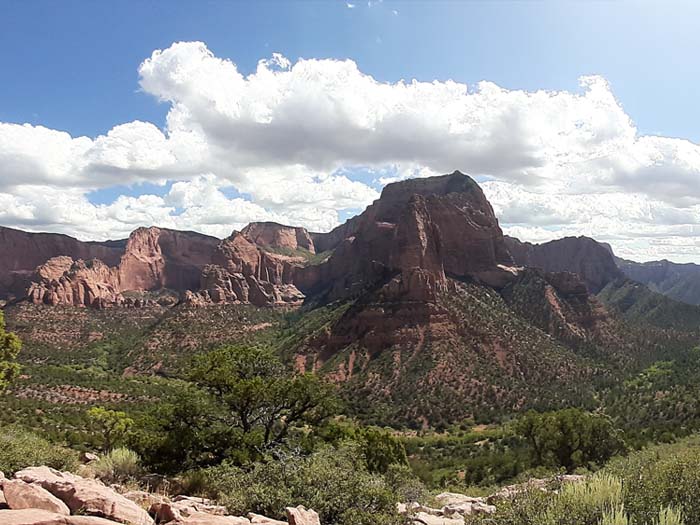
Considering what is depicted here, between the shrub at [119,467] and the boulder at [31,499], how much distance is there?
316 inches

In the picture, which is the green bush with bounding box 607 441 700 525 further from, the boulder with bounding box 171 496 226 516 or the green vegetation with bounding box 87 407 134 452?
the green vegetation with bounding box 87 407 134 452

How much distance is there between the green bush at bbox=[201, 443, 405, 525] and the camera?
39.5ft

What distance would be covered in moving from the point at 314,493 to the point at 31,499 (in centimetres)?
619

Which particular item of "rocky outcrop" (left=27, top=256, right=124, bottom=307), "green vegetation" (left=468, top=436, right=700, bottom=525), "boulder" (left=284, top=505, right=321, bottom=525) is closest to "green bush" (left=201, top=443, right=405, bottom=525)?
"boulder" (left=284, top=505, right=321, bottom=525)

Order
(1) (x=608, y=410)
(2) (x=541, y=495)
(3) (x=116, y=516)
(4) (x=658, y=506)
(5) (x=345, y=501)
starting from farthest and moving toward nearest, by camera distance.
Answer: (1) (x=608, y=410) < (5) (x=345, y=501) < (2) (x=541, y=495) < (4) (x=658, y=506) < (3) (x=116, y=516)

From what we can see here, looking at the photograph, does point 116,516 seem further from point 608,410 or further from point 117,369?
point 117,369

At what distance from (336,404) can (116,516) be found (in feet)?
45.3

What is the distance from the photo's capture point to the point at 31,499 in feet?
29.9

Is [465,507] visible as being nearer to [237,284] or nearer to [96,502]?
[96,502]

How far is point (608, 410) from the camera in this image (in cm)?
6475

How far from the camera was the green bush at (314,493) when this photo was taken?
12.0m

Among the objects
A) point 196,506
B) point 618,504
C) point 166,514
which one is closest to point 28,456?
point 196,506

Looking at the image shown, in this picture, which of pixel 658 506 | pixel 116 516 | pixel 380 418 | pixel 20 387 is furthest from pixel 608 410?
pixel 20 387

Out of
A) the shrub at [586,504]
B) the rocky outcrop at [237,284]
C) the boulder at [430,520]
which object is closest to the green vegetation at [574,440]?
the boulder at [430,520]
